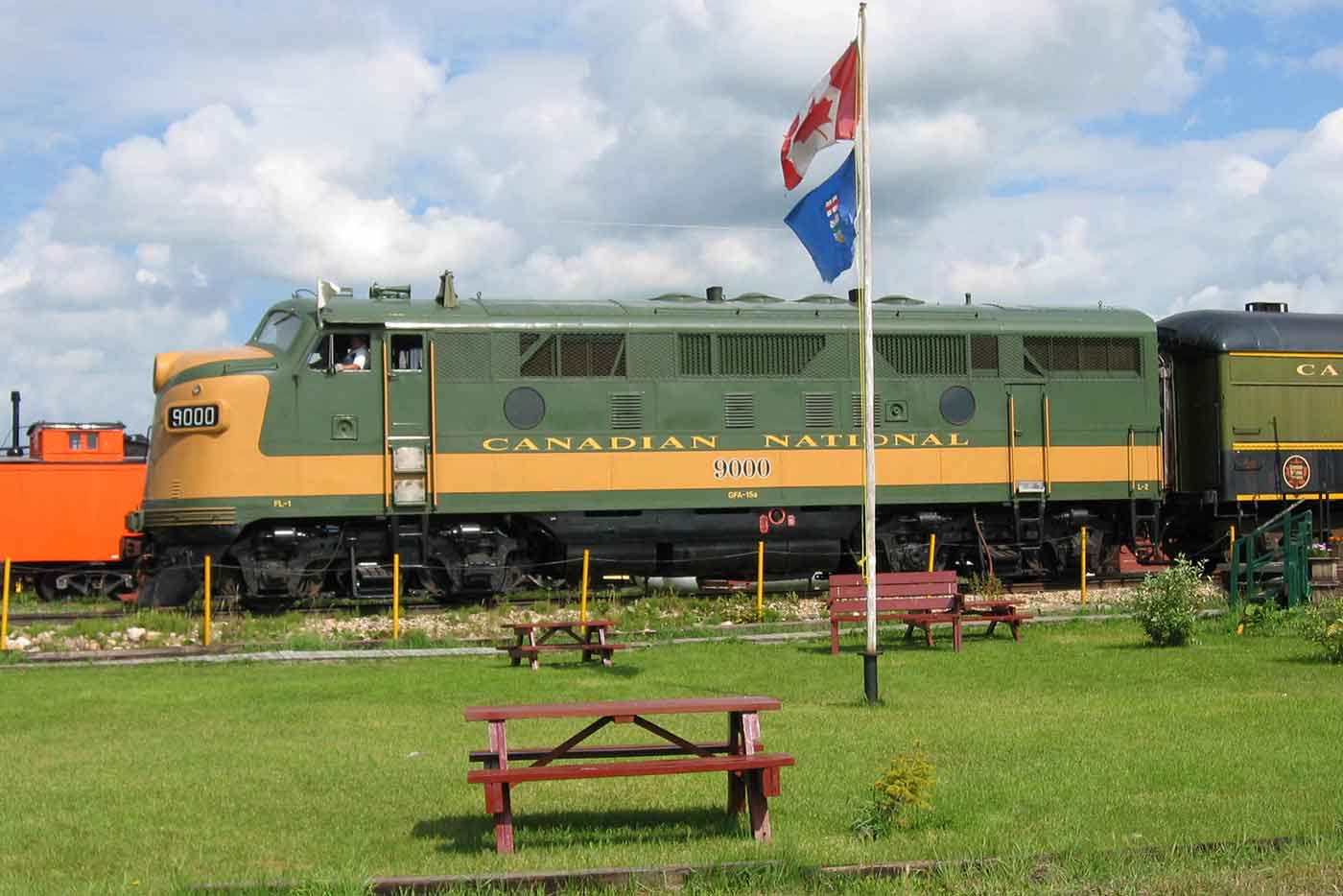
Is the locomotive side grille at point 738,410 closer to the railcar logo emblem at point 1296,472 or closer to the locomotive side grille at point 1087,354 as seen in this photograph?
the locomotive side grille at point 1087,354

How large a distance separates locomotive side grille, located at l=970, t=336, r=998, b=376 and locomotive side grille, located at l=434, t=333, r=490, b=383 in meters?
7.52

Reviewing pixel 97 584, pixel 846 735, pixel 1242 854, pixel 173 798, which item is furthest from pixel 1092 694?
pixel 97 584

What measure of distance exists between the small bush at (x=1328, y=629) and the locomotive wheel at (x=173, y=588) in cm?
1409

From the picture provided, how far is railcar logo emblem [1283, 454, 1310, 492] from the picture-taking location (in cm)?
2352

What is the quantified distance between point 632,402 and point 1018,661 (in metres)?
8.44

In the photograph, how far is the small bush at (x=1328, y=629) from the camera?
1373 cm

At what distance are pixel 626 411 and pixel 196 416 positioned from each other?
19.8ft

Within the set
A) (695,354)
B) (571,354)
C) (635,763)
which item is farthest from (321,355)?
(635,763)

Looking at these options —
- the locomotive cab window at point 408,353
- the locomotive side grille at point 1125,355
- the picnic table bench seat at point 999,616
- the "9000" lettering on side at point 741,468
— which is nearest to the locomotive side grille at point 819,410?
the "9000" lettering on side at point 741,468

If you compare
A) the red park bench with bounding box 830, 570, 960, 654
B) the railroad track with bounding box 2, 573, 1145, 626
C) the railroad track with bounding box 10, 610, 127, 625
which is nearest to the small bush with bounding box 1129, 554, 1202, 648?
the red park bench with bounding box 830, 570, 960, 654

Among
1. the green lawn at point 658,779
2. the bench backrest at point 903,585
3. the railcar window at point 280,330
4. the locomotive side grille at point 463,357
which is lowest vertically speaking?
the green lawn at point 658,779

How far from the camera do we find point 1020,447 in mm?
22859

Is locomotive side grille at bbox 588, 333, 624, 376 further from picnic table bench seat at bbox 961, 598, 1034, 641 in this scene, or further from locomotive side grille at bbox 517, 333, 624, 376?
picnic table bench seat at bbox 961, 598, 1034, 641

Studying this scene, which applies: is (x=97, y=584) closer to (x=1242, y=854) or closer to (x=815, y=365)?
(x=815, y=365)
